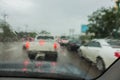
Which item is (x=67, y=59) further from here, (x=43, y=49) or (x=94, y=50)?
(x=94, y=50)

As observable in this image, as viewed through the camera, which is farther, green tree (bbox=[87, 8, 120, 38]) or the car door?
green tree (bbox=[87, 8, 120, 38])

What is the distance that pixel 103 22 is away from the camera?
45.1 metres

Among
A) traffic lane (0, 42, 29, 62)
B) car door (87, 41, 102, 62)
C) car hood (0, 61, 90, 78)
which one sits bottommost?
traffic lane (0, 42, 29, 62)

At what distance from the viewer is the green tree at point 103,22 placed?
4353cm

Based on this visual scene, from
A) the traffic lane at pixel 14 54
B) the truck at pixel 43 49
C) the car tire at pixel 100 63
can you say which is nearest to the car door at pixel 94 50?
the car tire at pixel 100 63

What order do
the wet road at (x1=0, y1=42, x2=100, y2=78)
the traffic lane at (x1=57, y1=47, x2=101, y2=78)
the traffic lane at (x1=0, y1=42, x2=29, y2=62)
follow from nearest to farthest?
1. the traffic lane at (x1=57, y1=47, x2=101, y2=78)
2. the wet road at (x1=0, y1=42, x2=100, y2=78)
3. the traffic lane at (x1=0, y1=42, x2=29, y2=62)

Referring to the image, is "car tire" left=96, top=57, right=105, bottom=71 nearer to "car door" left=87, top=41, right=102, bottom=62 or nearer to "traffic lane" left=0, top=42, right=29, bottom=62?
"car door" left=87, top=41, right=102, bottom=62

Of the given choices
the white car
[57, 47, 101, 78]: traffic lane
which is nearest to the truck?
[57, 47, 101, 78]: traffic lane

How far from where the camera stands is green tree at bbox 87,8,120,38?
43531 millimetres

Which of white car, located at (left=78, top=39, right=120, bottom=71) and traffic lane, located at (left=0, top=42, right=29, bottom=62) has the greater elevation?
white car, located at (left=78, top=39, right=120, bottom=71)

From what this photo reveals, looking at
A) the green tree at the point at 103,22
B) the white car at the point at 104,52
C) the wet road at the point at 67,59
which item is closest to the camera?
the wet road at the point at 67,59

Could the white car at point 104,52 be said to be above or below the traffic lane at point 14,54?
above

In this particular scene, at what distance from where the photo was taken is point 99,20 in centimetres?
4659

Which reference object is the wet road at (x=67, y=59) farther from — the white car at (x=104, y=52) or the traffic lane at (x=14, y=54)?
the white car at (x=104, y=52)
